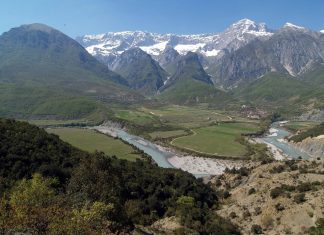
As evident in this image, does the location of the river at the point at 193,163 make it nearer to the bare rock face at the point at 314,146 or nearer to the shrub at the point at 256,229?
the bare rock face at the point at 314,146

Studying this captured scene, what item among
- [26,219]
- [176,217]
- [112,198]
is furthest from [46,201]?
[176,217]

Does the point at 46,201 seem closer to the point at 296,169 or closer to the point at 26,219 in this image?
the point at 26,219

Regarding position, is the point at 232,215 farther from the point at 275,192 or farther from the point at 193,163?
the point at 193,163

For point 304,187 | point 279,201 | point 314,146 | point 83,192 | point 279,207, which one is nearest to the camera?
point 83,192

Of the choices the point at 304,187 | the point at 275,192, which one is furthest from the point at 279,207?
the point at 304,187

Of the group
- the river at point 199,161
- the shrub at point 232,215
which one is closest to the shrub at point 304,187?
the shrub at point 232,215

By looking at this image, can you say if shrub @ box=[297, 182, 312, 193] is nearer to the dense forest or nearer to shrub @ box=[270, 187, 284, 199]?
shrub @ box=[270, 187, 284, 199]

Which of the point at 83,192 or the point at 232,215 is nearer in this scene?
the point at 83,192

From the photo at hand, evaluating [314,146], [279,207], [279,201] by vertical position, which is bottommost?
[314,146]

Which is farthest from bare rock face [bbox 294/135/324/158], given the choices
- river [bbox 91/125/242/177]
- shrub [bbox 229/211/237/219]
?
shrub [bbox 229/211/237/219]
